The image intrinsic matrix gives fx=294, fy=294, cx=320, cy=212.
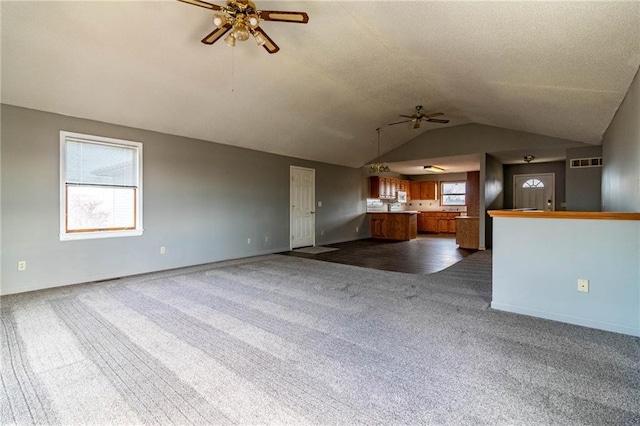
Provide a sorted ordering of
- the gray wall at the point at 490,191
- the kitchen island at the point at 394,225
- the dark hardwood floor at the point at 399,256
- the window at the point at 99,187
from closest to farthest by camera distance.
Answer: the window at the point at 99,187 < the dark hardwood floor at the point at 399,256 < the gray wall at the point at 490,191 < the kitchen island at the point at 394,225

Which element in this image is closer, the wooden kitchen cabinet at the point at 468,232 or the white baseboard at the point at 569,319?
the white baseboard at the point at 569,319

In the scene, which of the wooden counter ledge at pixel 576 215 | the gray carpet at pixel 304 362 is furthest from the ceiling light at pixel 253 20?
the wooden counter ledge at pixel 576 215

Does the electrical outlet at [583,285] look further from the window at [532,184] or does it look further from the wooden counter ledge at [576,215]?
the window at [532,184]

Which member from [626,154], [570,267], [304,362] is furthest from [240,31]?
[626,154]

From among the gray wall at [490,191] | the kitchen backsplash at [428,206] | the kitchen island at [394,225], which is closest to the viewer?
the gray wall at [490,191]

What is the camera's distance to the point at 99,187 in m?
4.52

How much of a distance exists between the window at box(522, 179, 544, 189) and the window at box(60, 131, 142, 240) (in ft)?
33.9

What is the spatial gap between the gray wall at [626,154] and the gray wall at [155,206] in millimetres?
5916

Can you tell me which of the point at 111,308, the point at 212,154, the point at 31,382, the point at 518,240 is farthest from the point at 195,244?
the point at 518,240

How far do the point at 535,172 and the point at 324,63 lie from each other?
27.1 feet

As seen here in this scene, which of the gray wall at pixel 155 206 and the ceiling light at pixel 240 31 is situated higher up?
the ceiling light at pixel 240 31

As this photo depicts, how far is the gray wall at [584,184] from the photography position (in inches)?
245

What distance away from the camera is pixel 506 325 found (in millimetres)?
2777

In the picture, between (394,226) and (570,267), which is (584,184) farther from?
(570,267)
